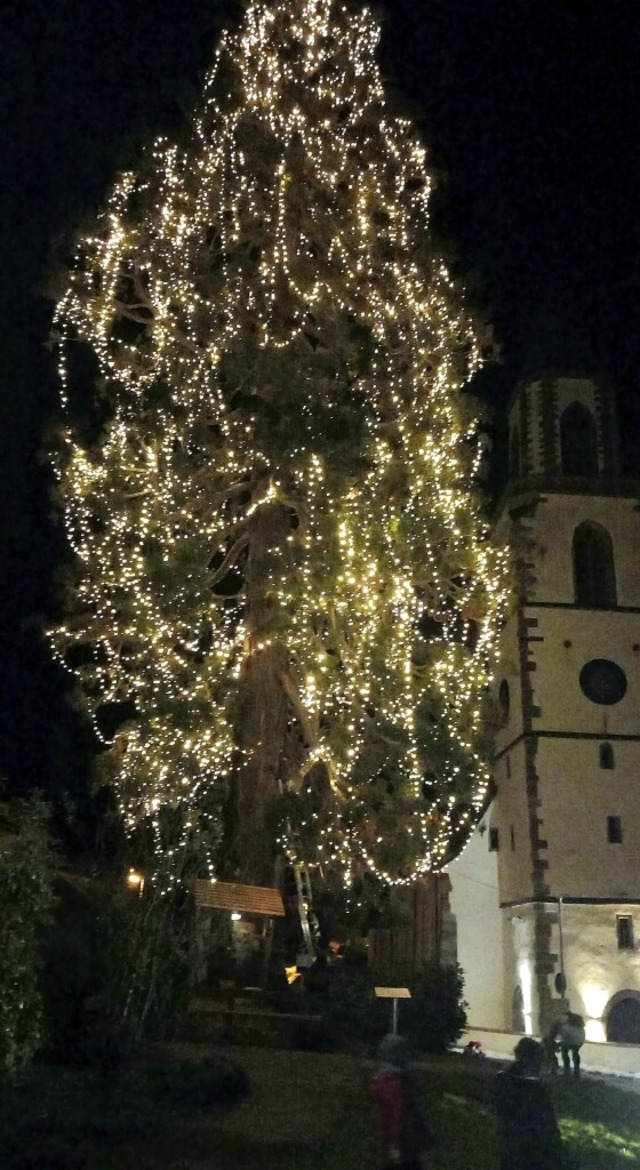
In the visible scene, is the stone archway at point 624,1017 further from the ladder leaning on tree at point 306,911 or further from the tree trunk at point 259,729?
the tree trunk at point 259,729

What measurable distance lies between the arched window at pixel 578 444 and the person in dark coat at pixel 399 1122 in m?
30.8

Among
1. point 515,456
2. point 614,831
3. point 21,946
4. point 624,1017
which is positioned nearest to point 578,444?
point 515,456

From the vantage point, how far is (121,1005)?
10289mm

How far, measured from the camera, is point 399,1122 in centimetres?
579

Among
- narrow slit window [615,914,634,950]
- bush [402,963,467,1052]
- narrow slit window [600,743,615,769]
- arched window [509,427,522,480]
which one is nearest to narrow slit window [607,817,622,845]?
A: narrow slit window [600,743,615,769]

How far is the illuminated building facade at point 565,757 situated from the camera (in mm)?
29078

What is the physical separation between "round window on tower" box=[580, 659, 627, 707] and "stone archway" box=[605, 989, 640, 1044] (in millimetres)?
7773

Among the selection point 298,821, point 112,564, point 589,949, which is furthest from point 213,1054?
point 589,949

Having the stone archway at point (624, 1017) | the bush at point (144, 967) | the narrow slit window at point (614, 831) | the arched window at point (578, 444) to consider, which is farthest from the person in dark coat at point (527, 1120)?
the arched window at point (578, 444)

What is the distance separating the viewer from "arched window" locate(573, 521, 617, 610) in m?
33.2

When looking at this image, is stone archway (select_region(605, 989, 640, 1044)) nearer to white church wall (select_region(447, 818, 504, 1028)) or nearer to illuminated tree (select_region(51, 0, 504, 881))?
white church wall (select_region(447, 818, 504, 1028))

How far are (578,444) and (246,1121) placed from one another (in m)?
30.2

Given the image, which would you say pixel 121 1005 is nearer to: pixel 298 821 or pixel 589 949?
pixel 298 821

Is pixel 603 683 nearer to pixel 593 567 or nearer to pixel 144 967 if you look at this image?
pixel 593 567
